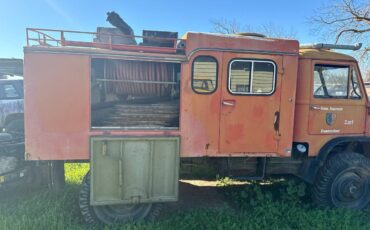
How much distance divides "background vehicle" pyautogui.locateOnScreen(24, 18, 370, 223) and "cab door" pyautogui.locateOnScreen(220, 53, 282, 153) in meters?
0.01

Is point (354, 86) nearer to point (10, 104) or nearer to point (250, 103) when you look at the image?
point (250, 103)

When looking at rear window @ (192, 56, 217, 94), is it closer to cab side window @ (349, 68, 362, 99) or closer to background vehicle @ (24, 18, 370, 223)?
background vehicle @ (24, 18, 370, 223)

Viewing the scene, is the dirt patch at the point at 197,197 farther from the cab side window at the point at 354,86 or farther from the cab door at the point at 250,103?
the cab side window at the point at 354,86

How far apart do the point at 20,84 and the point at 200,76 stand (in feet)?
A: 20.9

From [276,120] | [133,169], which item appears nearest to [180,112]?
[133,169]

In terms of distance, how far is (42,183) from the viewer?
4.20 meters

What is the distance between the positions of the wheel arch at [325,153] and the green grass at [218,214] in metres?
0.25

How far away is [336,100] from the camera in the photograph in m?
4.29

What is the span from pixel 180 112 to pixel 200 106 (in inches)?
11.4

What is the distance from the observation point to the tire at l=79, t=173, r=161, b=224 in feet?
12.4

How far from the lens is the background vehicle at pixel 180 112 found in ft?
11.5

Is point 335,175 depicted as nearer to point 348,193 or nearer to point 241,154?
point 348,193

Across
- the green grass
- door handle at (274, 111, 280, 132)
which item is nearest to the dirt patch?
the green grass

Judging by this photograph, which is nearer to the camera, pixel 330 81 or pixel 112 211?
pixel 112 211
